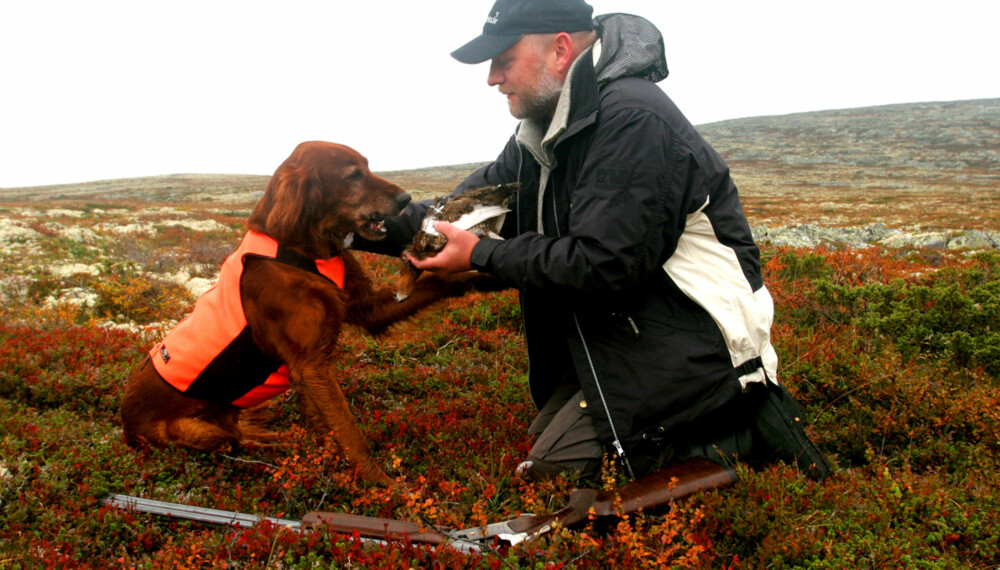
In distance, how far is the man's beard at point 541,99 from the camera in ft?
10.5

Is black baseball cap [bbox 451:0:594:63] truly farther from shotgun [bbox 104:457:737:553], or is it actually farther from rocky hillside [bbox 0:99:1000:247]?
rocky hillside [bbox 0:99:1000:247]

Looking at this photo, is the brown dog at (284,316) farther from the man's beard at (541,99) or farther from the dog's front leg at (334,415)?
the man's beard at (541,99)

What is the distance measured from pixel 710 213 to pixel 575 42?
1103 mm

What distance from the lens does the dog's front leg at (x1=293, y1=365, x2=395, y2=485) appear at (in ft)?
11.0

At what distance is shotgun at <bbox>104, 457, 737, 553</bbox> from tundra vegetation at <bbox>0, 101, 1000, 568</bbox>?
0.06 metres

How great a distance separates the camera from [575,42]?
3164mm

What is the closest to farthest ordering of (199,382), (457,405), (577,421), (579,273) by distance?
(579,273), (577,421), (199,382), (457,405)

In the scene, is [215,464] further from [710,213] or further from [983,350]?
[983,350]

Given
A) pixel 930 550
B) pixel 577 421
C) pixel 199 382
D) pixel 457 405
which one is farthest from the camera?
pixel 457 405

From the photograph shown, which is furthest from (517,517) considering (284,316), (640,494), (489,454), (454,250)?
(284,316)

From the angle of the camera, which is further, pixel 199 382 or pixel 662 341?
pixel 199 382

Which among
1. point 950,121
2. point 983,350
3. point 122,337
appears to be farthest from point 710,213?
point 950,121

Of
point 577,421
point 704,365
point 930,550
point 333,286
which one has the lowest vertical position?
point 930,550

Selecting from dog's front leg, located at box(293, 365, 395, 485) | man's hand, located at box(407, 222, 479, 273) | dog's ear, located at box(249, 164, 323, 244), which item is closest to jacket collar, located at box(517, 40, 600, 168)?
man's hand, located at box(407, 222, 479, 273)
